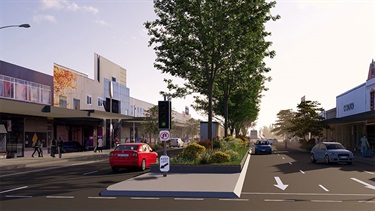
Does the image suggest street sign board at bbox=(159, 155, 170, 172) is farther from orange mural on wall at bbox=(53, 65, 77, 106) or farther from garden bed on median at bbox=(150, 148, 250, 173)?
orange mural on wall at bbox=(53, 65, 77, 106)

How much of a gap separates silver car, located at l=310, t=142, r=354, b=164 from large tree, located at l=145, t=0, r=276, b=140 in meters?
7.79

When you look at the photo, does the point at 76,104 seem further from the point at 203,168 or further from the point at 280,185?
the point at 280,185

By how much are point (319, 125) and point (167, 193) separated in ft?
144

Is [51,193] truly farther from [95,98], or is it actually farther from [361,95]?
[95,98]

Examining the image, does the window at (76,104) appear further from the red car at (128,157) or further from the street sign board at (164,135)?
the street sign board at (164,135)

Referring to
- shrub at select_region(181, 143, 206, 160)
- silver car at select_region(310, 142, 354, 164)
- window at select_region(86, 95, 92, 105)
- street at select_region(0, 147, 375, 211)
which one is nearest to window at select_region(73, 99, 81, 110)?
window at select_region(86, 95, 92, 105)

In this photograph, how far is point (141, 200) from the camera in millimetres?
13172

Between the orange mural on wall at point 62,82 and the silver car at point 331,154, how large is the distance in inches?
1221

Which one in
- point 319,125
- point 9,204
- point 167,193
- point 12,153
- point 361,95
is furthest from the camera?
point 319,125

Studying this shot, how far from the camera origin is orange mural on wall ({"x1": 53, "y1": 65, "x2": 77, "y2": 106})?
49.2m

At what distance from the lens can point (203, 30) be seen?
27469mm

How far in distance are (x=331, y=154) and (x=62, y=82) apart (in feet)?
112

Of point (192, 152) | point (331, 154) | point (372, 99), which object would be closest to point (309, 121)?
point (372, 99)

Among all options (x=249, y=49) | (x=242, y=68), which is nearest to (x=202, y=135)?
(x=242, y=68)
